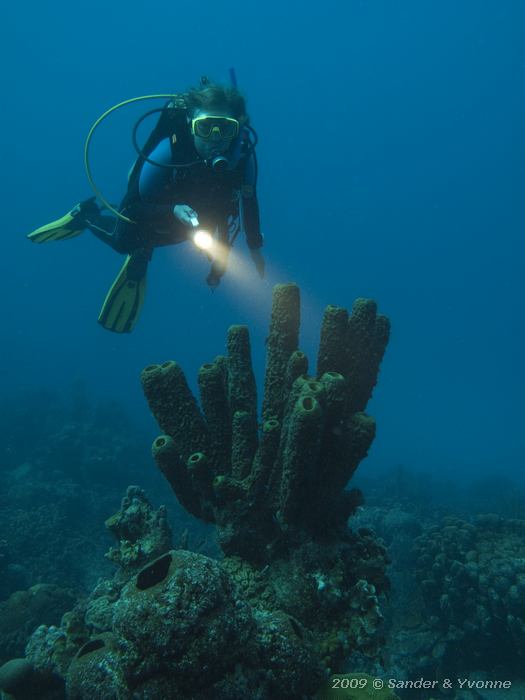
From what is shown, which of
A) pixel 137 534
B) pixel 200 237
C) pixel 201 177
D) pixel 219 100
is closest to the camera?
pixel 137 534

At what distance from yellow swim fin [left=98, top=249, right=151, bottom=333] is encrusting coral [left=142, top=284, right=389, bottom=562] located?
14.5 ft

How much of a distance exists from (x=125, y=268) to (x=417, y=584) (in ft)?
24.5

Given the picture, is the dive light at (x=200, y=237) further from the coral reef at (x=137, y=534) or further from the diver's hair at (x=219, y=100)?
the coral reef at (x=137, y=534)

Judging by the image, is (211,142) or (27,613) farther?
(27,613)

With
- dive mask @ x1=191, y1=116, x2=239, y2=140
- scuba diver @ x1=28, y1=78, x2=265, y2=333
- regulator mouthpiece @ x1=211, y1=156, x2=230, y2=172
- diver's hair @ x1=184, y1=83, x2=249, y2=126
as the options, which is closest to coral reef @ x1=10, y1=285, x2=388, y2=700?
scuba diver @ x1=28, y1=78, x2=265, y2=333

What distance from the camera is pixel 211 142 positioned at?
5.20m

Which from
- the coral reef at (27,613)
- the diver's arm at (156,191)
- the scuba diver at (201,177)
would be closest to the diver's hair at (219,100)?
the scuba diver at (201,177)

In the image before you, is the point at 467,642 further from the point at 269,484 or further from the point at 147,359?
the point at 147,359

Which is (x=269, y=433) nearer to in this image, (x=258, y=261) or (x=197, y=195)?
(x=258, y=261)

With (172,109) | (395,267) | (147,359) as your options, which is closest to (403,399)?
(395,267)

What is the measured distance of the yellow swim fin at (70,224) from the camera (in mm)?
8359

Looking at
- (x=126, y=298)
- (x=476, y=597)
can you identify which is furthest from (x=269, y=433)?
(x=126, y=298)

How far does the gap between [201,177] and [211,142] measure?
487 mm

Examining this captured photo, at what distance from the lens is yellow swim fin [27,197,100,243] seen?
8359 mm
